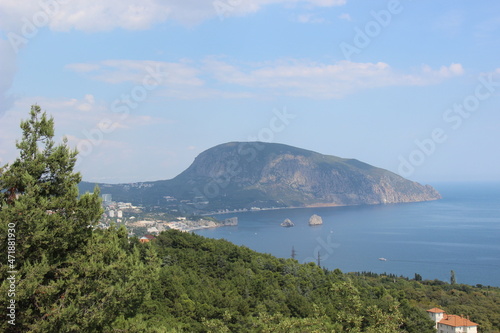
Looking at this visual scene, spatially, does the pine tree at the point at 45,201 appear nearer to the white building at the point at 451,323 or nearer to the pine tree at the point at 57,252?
the pine tree at the point at 57,252

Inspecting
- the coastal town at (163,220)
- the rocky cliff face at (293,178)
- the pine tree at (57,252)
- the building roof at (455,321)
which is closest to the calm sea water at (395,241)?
the coastal town at (163,220)

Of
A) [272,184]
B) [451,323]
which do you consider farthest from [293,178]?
[451,323]

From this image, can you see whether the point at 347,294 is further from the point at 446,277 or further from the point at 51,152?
the point at 446,277

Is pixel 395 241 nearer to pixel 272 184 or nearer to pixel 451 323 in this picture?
pixel 451 323

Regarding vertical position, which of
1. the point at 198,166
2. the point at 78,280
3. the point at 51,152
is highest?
the point at 198,166

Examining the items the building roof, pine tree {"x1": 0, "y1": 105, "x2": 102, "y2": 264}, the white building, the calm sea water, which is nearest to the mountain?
the calm sea water

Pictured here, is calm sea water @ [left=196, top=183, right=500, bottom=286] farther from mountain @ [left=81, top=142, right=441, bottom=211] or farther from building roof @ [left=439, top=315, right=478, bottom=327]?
mountain @ [left=81, top=142, right=441, bottom=211]

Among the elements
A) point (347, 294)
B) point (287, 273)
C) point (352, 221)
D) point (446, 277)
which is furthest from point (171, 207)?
point (347, 294)
